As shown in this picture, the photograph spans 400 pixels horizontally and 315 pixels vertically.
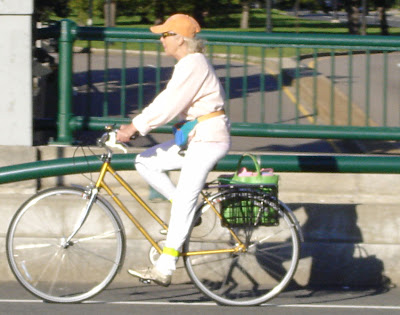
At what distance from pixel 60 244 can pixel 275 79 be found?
3168mm

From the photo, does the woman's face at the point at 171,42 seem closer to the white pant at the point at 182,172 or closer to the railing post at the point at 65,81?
the white pant at the point at 182,172

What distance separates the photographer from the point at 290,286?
696 centimetres

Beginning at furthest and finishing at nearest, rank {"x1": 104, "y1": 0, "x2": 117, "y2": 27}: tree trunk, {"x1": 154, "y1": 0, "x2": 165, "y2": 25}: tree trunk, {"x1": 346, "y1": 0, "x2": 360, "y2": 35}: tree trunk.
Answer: {"x1": 346, "y1": 0, "x2": 360, "y2": 35}: tree trunk < {"x1": 154, "y1": 0, "x2": 165, "y2": 25}: tree trunk < {"x1": 104, "y1": 0, "x2": 117, "y2": 27}: tree trunk

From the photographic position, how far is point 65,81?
27.5ft

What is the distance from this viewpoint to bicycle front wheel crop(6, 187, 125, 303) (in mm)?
6293

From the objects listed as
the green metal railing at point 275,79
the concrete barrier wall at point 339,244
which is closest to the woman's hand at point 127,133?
the concrete barrier wall at point 339,244

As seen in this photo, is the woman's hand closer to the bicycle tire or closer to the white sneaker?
the bicycle tire

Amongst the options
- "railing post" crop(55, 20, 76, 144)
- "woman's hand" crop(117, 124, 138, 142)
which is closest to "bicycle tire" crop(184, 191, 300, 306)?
"woman's hand" crop(117, 124, 138, 142)

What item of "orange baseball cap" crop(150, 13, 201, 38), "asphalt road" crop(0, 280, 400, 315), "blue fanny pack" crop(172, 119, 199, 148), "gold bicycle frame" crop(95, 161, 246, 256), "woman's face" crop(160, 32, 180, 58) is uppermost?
"orange baseball cap" crop(150, 13, 201, 38)

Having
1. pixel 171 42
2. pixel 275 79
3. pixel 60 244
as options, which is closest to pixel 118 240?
pixel 60 244

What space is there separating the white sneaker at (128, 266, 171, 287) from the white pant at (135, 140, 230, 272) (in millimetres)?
186

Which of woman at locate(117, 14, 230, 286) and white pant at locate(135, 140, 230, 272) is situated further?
white pant at locate(135, 140, 230, 272)

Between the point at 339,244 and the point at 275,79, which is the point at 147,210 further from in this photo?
the point at 275,79

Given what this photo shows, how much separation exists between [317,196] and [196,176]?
289 cm
